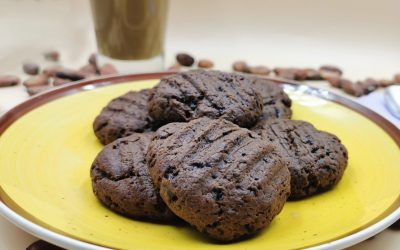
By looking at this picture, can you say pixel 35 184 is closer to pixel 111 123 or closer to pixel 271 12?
pixel 111 123

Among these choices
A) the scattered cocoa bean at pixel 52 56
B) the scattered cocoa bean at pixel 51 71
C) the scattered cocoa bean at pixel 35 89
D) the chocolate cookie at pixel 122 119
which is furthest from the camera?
the scattered cocoa bean at pixel 52 56

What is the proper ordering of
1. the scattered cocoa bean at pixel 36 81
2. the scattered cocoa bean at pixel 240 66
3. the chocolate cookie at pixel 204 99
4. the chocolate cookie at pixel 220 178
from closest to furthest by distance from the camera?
1. the chocolate cookie at pixel 220 178
2. the chocolate cookie at pixel 204 99
3. the scattered cocoa bean at pixel 36 81
4. the scattered cocoa bean at pixel 240 66

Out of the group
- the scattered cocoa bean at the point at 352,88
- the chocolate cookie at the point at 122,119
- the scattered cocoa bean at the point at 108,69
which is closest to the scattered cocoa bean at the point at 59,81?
the scattered cocoa bean at the point at 108,69

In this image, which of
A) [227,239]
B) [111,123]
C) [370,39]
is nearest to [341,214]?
[227,239]

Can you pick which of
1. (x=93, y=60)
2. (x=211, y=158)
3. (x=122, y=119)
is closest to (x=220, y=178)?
(x=211, y=158)

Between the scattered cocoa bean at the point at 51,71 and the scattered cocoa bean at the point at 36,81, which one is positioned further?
the scattered cocoa bean at the point at 51,71

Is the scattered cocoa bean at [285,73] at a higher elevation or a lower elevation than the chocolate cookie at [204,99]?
lower

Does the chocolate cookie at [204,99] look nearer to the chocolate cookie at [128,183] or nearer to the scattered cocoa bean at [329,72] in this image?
the chocolate cookie at [128,183]

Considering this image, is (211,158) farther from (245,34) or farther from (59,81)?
(245,34)
